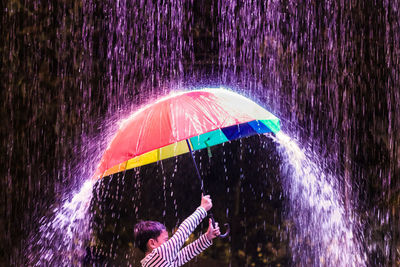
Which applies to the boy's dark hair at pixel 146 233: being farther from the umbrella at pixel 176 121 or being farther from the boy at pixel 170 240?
the umbrella at pixel 176 121

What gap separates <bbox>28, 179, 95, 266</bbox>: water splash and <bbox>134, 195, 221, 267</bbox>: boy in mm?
3342

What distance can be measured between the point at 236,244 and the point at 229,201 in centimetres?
58

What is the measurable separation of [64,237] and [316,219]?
3.55m

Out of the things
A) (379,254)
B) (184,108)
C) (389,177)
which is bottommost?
(379,254)

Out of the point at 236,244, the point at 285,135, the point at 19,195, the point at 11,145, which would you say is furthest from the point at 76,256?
the point at 285,135

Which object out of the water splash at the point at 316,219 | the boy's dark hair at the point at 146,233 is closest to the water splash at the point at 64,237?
the water splash at the point at 316,219

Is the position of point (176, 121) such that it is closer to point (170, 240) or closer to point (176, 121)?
point (176, 121)

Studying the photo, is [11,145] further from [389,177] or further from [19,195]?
[389,177]

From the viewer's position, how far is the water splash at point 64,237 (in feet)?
19.1

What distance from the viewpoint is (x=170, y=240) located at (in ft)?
7.84

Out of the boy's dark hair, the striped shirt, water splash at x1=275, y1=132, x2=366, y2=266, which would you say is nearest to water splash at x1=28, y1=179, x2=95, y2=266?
water splash at x1=275, y1=132, x2=366, y2=266

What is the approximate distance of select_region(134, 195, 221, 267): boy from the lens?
237cm

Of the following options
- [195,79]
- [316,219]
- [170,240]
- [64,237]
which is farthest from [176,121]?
[64,237]

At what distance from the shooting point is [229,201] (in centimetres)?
583
